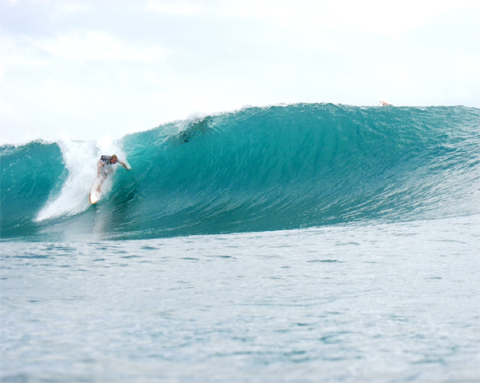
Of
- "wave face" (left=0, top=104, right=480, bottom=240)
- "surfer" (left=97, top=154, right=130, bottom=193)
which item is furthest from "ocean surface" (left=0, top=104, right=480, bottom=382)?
"surfer" (left=97, top=154, right=130, bottom=193)

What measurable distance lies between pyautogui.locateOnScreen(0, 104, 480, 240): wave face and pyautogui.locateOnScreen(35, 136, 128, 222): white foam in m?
0.04

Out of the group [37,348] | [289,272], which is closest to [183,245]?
[289,272]

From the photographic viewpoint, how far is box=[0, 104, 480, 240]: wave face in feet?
25.5

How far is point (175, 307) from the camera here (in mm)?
2945

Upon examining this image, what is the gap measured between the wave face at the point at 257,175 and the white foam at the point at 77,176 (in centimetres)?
4

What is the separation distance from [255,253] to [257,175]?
551 cm

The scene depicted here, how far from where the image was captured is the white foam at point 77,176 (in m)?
10.1

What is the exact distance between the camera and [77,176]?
37.6ft

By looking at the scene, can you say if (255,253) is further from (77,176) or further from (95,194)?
(77,176)

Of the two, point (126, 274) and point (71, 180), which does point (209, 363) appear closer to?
point (126, 274)

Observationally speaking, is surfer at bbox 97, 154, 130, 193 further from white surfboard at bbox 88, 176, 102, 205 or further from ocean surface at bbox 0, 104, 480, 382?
ocean surface at bbox 0, 104, 480, 382

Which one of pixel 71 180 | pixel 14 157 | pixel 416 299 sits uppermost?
pixel 14 157

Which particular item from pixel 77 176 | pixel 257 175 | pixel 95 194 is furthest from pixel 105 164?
pixel 257 175

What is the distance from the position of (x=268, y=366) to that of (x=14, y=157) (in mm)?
14334
